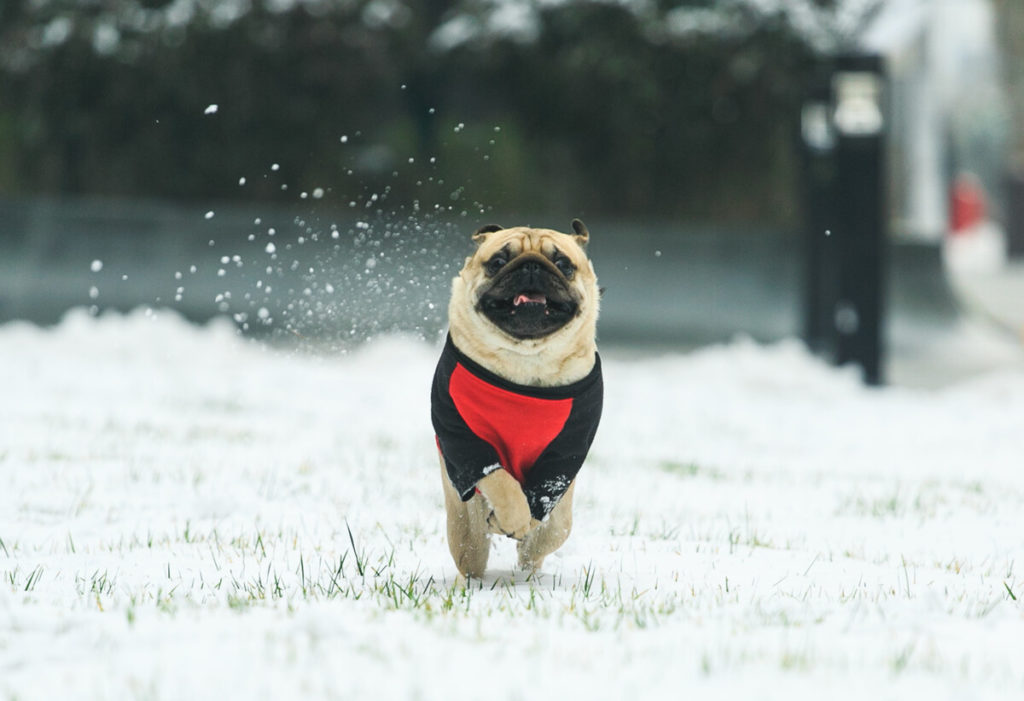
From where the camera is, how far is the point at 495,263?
3.61 m

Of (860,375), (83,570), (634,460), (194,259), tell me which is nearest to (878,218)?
(860,375)

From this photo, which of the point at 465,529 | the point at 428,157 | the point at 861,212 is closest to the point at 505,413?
the point at 465,529

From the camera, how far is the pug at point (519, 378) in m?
3.53

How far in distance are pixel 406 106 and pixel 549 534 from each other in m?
8.96

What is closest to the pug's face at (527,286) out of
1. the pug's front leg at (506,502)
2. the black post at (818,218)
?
the pug's front leg at (506,502)

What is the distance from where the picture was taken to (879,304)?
10148mm

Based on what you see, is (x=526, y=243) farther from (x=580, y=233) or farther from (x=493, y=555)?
(x=493, y=555)

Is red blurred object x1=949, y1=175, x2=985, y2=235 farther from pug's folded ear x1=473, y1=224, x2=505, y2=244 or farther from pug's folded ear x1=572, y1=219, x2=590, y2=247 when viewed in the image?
pug's folded ear x1=473, y1=224, x2=505, y2=244

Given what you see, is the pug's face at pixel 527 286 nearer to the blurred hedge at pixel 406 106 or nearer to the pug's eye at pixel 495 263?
the pug's eye at pixel 495 263

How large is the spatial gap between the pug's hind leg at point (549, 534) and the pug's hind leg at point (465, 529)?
173 mm

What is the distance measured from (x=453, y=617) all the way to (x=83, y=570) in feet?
4.75

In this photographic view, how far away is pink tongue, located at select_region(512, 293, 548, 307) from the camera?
348 cm

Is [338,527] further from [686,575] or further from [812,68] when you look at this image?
[812,68]

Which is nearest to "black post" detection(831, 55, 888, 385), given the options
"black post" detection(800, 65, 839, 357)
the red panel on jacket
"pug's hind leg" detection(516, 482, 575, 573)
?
"black post" detection(800, 65, 839, 357)
